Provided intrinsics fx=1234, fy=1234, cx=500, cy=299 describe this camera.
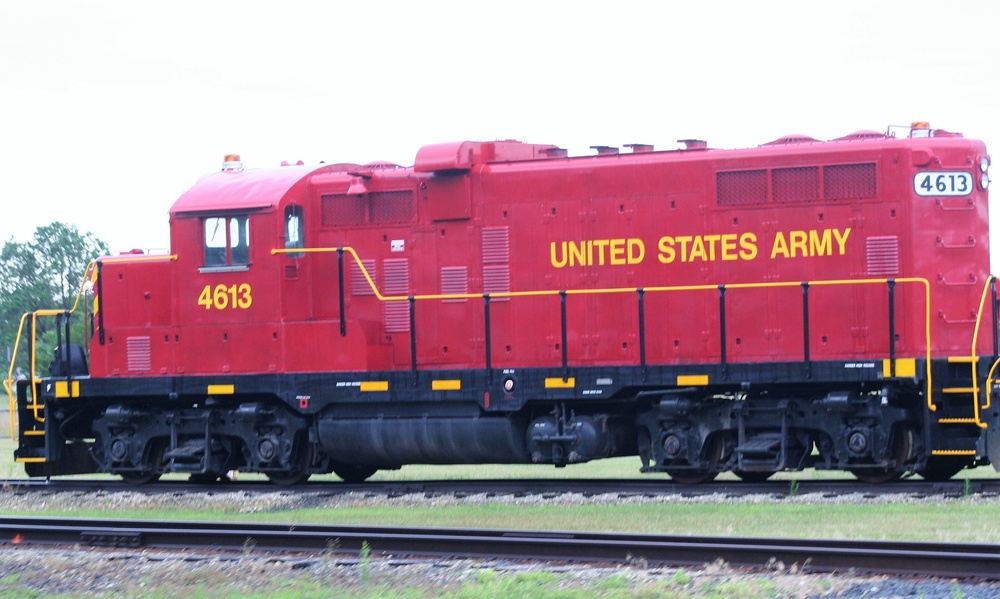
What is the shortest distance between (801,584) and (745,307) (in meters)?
6.21

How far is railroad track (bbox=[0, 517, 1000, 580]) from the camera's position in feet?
25.8

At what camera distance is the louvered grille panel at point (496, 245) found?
47.2 feet

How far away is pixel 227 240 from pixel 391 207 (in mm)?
2032

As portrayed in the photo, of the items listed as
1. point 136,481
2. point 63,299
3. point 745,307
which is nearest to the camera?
point 745,307

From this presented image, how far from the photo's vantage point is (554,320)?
14078 millimetres

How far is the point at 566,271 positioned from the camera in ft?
46.4

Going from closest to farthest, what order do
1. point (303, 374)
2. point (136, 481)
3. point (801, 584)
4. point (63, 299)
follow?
point (801, 584) → point (303, 374) → point (136, 481) → point (63, 299)

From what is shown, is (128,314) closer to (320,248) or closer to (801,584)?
(320,248)

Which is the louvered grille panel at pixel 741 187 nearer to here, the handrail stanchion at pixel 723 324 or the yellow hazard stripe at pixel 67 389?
the handrail stanchion at pixel 723 324

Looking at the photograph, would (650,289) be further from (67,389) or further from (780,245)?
(67,389)

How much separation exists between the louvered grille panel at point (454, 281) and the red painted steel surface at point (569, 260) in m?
0.02

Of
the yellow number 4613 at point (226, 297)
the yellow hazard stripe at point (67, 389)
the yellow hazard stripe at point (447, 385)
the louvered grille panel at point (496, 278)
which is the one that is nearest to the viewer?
the yellow hazard stripe at point (447, 385)

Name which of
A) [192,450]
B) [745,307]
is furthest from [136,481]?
[745,307]

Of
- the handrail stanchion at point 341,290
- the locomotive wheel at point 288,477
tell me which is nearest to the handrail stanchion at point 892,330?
the handrail stanchion at point 341,290
